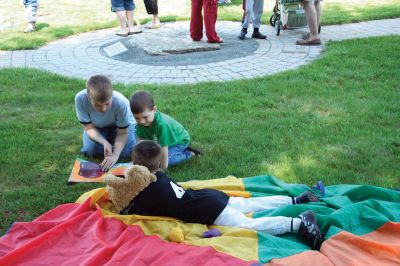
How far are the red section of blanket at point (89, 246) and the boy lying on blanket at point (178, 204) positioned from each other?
7.1 inches

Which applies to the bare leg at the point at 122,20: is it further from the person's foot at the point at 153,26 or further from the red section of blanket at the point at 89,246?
the red section of blanket at the point at 89,246

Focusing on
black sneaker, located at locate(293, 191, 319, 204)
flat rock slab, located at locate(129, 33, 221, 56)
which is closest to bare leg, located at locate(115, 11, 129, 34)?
flat rock slab, located at locate(129, 33, 221, 56)

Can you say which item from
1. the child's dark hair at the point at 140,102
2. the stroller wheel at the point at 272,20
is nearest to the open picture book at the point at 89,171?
the child's dark hair at the point at 140,102

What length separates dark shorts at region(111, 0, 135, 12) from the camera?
8565 millimetres

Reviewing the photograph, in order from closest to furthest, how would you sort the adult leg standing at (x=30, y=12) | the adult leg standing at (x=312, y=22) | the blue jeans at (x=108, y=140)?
the blue jeans at (x=108, y=140), the adult leg standing at (x=312, y=22), the adult leg standing at (x=30, y=12)

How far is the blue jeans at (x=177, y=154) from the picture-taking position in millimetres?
4031

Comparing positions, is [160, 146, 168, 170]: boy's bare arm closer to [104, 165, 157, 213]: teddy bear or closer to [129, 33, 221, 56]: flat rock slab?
[104, 165, 157, 213]: teddy bear

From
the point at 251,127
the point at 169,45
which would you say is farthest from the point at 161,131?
the point at 169,45

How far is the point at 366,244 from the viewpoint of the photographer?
2.66 meters

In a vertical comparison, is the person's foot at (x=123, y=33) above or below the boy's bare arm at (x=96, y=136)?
above

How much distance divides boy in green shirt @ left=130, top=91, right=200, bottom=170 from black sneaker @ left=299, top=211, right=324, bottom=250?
1.30m

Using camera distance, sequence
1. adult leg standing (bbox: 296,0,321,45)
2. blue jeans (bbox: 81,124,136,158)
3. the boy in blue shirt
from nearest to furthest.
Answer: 1. the boy in blue shirt
2. blue jeans (bbox: 81,124,136,158)
3. adult leg standing (bbox: 296,0,321,45)

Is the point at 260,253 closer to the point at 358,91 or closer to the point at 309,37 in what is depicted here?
the point at 358,91

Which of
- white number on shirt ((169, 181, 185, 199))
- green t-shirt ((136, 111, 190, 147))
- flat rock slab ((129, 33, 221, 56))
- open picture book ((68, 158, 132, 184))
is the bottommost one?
open picture book ((68, 158, 132, 184))
